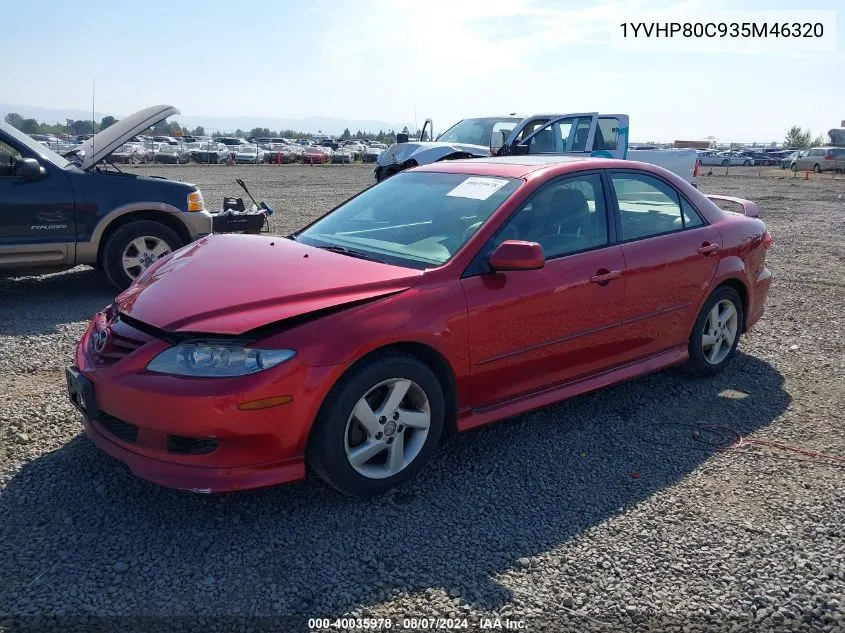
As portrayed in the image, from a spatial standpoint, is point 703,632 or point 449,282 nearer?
point 703,632

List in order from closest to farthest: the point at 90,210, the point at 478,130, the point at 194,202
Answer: the point at 90,210, the point at 194,202, the point at 478,130

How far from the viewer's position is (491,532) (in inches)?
129

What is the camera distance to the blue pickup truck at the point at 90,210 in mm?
6770

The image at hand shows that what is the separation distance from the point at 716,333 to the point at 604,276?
1.42 meters

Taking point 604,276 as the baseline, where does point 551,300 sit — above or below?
below

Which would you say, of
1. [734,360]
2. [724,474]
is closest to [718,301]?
[734,360]

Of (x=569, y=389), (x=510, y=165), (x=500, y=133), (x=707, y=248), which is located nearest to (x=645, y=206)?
(x=707, y=248)

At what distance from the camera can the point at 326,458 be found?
3268 mm

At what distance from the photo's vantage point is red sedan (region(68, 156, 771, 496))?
10.3 ft

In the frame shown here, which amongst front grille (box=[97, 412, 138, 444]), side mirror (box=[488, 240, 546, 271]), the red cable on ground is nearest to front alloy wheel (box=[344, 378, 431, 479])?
side mirror (box=[488, 240, 546, 271])

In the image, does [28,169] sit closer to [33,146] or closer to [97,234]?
[33,146]

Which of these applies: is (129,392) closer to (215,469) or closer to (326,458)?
(215,469)

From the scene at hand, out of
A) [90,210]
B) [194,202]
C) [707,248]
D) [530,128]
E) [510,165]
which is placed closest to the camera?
[510,165]

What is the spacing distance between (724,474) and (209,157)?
129ft
